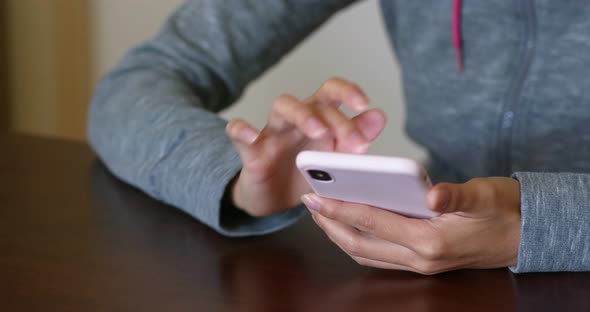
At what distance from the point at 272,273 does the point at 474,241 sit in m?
0.16

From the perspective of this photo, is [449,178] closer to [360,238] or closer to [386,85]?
[360,238]

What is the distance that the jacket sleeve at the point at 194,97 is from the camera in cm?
71

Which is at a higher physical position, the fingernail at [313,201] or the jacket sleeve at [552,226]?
the fingernail at [313,201]

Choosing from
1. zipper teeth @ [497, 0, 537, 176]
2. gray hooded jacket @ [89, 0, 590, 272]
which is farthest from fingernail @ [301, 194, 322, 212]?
zipper teeth @ [497, 0, 537, 176]

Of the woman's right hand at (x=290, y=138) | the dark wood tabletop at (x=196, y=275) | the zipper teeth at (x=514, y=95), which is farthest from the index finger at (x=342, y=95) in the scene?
the zipper teeth at (x=514, y=95)

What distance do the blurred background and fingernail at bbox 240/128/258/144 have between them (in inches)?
46.1

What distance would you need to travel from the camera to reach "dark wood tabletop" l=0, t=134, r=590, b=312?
52 centimetres

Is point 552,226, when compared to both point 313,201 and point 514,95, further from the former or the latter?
point 514,95

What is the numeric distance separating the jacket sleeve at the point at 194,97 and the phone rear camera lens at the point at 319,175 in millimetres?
151

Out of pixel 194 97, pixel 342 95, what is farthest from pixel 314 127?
pixel 194 97

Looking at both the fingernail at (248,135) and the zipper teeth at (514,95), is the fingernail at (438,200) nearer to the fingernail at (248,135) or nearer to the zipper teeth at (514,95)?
the fingernail at (248,135)

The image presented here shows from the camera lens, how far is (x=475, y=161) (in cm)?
98

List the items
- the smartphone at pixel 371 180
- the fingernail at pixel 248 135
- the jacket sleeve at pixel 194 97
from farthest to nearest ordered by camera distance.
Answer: the jacket sleeve at pixel 194 97 < the fingernail at pixel 248 135 < the smartphone at pixel 371 180

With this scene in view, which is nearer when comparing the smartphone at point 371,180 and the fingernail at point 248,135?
the smartphone at point 371,180
